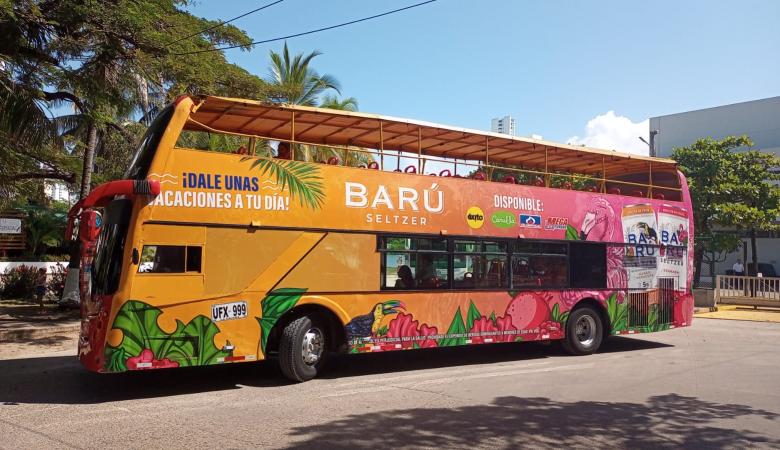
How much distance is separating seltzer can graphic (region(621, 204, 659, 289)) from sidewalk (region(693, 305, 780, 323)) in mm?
8728

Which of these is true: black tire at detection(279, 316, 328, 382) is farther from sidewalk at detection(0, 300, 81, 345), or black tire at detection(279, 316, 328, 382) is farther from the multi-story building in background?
the multi-story building in background

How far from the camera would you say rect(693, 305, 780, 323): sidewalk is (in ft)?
63.7

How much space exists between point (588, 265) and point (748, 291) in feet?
48.4

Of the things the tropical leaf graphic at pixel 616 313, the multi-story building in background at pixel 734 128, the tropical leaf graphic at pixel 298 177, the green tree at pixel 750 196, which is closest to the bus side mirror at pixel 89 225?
the tropical leaf graphic at pixel 298 177

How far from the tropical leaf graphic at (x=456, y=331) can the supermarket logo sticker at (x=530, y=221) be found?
2.13m

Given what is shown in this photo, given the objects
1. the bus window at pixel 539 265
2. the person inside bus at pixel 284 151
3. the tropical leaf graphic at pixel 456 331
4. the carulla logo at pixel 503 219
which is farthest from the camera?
the bus window at pixel 539 265

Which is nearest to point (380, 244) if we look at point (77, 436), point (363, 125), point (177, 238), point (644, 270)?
point (363, 125)

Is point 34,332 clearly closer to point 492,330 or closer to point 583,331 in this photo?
point 492,330

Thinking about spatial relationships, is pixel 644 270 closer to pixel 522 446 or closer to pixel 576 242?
pixel 576 242

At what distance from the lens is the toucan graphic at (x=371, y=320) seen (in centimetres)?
910

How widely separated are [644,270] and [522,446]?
8.00m

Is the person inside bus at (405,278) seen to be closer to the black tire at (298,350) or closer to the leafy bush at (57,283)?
the black tire at (298,350)

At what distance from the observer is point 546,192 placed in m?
11.4

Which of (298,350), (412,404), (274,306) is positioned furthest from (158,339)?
(412,404)
